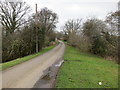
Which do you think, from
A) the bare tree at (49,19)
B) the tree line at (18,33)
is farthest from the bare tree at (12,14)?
the bare tree at (49,19)

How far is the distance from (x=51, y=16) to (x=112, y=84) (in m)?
36.6

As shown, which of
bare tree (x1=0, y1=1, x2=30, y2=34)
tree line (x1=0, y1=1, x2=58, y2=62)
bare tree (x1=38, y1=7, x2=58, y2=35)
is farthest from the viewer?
bare tree (x1=38, y1=7, x2=58, y2=35)

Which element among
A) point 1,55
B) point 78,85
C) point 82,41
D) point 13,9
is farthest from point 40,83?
point 13,9

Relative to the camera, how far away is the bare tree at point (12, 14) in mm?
24483

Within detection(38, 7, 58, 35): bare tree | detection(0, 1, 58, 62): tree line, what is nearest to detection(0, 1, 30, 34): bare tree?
detection(0, 1, 58, 62): tree line

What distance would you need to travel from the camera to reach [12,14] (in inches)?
1021

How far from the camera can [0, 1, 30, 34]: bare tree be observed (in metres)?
24.5

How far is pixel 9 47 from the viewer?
1630 cm

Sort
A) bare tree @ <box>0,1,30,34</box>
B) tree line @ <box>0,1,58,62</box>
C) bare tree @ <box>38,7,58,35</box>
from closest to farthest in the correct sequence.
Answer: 1. tree line @ <box>0,1,58,62</box>
2. bare tree @ <box>0,1,30,34</box>
3. bare tree @ <box>38,7,58,35</box>

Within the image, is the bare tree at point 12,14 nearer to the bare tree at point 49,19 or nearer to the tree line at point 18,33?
the tree line at point 18,33

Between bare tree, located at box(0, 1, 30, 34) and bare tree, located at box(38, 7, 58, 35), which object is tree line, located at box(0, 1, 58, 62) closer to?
bare tree, located at box(0, 1, 30, 34)

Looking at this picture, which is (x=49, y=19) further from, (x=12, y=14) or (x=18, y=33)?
(x=18, y=33)

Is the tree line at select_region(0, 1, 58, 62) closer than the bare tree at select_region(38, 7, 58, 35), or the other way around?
the tree line at select_region(0, 1, 58, 62)

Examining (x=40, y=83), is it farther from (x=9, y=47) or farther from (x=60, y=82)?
(x=9, y=47)
